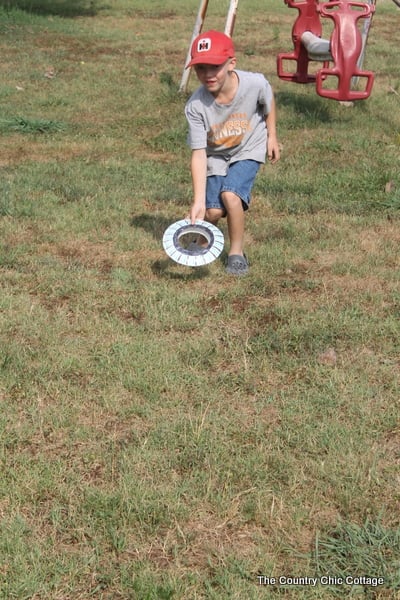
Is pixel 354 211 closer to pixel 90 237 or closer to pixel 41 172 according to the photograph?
pixel 90 237

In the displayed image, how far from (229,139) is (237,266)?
0.84 m

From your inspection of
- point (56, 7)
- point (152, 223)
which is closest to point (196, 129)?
point (152, 223)

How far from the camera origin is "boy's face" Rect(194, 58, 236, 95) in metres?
4.77

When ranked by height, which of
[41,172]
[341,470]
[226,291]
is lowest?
[41,172]

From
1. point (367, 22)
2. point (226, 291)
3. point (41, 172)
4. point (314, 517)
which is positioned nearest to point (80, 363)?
point (226, 291)

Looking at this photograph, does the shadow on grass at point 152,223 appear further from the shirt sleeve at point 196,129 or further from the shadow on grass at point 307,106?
the shadow on grass at point 307,106

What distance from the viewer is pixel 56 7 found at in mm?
20688

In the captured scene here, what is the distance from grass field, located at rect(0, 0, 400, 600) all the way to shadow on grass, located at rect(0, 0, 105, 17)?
12.8 metres

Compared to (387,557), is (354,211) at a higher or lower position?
lower

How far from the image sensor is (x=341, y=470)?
10.2ft

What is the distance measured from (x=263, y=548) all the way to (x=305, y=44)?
22.9ft

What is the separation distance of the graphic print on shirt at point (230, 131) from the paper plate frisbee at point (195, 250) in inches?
27.7

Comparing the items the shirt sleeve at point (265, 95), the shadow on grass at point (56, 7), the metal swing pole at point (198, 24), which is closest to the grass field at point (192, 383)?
the shirt sleeve at point (265, 95)

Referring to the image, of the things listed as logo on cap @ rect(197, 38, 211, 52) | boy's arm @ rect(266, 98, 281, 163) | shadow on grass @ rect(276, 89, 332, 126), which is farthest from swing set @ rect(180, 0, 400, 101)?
logo on cap @ rect(197, 38, 211, 52)
